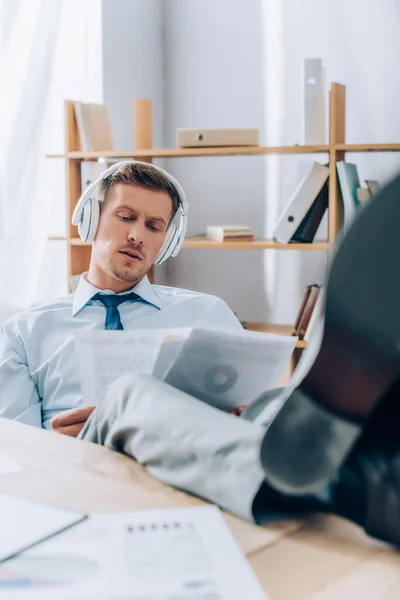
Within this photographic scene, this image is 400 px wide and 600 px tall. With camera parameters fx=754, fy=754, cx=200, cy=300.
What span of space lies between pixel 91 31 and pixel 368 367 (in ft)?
10.2

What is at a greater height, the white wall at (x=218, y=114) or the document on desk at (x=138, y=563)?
the white wall at (x=218, y=114)

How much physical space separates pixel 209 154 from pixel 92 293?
4.28ft

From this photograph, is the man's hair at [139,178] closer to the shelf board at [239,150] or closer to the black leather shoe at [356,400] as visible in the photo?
the shelf board at [239,150]

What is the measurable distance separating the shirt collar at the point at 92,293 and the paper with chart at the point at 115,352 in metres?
0.63

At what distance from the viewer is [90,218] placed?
1.93 meters

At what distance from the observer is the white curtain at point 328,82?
127 inches

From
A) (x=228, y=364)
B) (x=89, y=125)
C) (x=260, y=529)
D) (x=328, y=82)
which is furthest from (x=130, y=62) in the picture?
(x=260, y=529)

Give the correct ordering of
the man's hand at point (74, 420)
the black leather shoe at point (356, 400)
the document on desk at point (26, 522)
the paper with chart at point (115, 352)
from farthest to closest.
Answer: the man's hand at point (74, 420) < the paper with chart at point (115, 352) < the document on desk at point (26, 522) < the black leather shoe at point (356, 400)

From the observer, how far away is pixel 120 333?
1.18 metres

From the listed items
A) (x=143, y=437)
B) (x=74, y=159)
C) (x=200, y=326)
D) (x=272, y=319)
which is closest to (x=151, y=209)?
(x=200, y=326)

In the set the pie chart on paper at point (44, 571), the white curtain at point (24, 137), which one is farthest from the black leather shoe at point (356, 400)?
the white curtain at point (24, 137)

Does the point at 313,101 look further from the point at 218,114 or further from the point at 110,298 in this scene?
the point at 110,298

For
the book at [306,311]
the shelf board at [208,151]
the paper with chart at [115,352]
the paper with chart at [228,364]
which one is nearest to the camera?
the paper with chart at [228,364]

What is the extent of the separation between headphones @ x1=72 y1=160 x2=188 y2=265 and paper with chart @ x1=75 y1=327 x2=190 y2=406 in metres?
0.72
